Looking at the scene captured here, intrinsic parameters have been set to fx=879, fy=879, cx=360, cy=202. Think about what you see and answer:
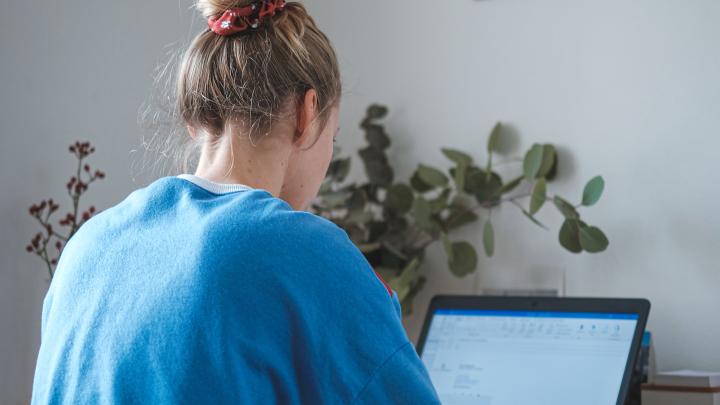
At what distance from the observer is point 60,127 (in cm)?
165

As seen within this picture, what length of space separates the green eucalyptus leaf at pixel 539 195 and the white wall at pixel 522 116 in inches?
5.2

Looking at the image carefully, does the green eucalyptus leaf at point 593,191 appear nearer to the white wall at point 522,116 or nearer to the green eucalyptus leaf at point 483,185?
the white wall at point 522,116

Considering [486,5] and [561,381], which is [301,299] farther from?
[486,5]

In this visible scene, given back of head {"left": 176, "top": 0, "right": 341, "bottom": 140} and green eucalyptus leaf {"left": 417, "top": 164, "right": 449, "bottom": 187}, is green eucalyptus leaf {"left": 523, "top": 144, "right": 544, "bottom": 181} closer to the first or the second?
green eucalyptus leaf {"left": 417, "top": 164, "right": 449, "bottom": 187}

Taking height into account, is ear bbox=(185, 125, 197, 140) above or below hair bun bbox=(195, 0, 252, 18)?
below

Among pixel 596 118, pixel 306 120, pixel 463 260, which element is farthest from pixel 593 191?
pixel 306 120

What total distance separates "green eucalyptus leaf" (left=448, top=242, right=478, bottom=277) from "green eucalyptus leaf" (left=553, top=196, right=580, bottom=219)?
0.68ft

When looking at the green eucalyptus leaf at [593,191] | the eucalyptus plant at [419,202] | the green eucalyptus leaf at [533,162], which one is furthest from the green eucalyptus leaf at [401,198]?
the green eucalyptus leaf at [593,191]

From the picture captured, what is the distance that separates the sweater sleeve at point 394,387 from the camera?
0.70 m

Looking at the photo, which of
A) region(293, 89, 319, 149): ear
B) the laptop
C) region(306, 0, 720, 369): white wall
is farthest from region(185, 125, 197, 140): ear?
region(306, 0, 720, 369): white wall

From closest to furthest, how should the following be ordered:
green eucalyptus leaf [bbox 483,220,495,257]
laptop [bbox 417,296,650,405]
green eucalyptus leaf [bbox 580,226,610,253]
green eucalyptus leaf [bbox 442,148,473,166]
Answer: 1. laptop [bbox 417,296,650,405]
2. green eucalyptus leaf [bbox 580,226,610,253]
3. green eucalyptus leaf [bbox 483,220,495,257]
4. green eucalyptus leaf [bbox 442,148,473,166]

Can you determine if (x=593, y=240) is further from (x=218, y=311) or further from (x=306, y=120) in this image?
(x=218, y=311)

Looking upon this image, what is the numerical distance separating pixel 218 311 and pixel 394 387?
153mm

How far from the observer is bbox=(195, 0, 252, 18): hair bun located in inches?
35.7
